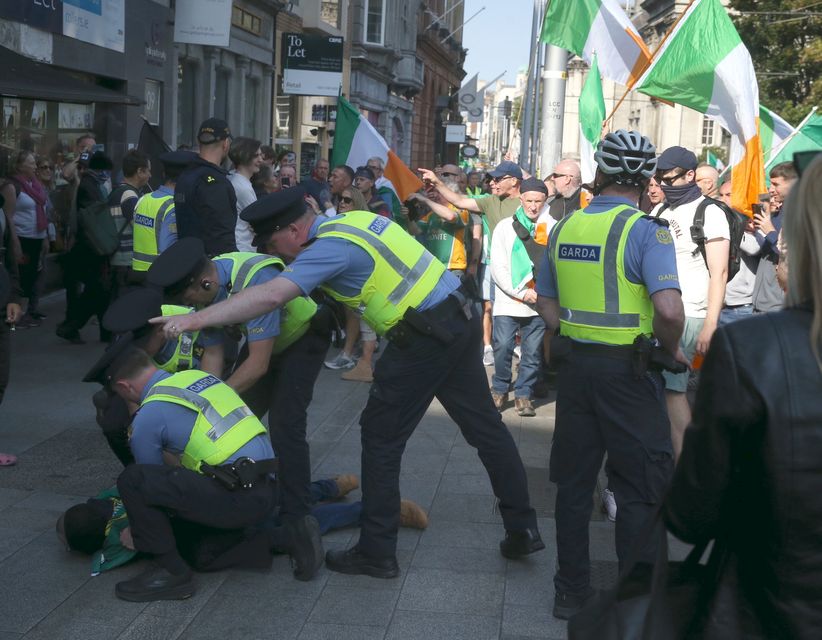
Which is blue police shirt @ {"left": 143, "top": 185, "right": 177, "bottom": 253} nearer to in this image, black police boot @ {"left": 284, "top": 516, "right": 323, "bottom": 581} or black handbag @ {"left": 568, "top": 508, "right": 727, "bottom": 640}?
black police boot @ {"left": 284, "top": 516, "right": 323, "bottom": 581}

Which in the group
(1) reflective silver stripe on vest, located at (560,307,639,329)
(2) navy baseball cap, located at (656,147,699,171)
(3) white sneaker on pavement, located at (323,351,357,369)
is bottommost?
(3) white sneaker on pavement, located at (323,351,357,369)

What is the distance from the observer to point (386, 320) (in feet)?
16.5

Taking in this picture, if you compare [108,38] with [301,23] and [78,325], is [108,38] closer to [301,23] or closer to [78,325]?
[78,325]

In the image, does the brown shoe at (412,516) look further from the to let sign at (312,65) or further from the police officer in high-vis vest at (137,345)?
the to let sign at (312,65)

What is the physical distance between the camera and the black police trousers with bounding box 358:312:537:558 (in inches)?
200

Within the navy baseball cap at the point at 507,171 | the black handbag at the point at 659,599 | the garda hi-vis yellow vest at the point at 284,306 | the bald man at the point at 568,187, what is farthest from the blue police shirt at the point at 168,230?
the black handbag at the point at 659,599

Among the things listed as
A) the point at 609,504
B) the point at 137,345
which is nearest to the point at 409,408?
the point at 137,345

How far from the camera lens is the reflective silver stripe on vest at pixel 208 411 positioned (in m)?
4.80

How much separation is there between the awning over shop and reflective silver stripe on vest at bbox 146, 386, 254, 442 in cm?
542

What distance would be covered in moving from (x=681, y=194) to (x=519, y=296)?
2293 mm

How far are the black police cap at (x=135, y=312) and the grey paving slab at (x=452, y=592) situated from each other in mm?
1590

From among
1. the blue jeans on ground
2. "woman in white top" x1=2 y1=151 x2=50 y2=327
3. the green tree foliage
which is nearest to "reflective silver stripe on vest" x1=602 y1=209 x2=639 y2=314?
the blue jeans on ground

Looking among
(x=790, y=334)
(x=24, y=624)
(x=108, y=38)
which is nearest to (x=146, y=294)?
(x=24, y=624)

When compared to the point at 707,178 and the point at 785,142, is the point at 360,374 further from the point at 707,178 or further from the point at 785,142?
the point at 785,142
